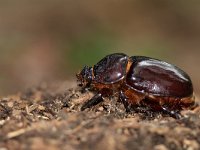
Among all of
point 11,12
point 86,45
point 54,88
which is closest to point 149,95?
point 54,88

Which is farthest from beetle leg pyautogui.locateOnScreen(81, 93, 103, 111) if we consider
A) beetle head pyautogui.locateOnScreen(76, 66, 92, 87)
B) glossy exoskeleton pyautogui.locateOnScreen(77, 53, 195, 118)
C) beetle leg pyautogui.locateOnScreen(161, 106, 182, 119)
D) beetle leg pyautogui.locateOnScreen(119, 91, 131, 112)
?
beetle leg pyautogui.locateOnScreen(161, 106, 182, 119)

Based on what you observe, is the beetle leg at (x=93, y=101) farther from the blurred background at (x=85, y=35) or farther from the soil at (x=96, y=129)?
the blurred background at (x=85, y=35)

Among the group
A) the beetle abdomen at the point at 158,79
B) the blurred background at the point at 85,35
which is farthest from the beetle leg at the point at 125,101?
the blurred background at the point at 85,35

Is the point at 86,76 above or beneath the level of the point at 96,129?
above

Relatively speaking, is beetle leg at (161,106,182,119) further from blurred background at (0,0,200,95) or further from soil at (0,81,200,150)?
blurred background at (0,0,200,95)

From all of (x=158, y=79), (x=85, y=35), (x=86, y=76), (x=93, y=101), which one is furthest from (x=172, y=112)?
(x=85, y=35)

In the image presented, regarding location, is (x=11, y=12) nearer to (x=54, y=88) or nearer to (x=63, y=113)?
(x=54, y=88)

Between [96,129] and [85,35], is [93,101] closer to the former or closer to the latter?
[96,129]
